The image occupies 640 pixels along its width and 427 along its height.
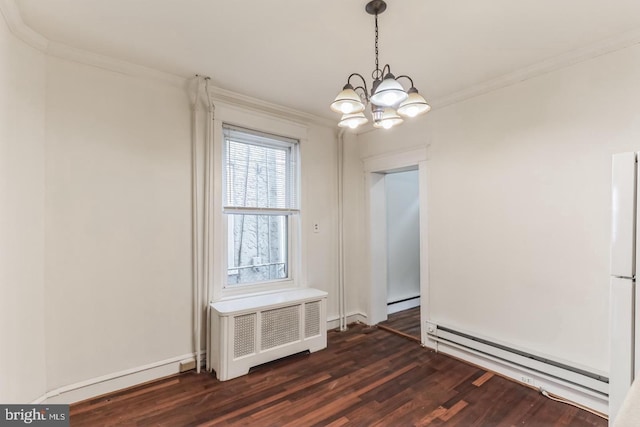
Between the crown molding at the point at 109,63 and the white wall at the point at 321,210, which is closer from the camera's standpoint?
the crown molding at the point at 109,63

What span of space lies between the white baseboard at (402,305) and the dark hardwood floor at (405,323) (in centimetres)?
8

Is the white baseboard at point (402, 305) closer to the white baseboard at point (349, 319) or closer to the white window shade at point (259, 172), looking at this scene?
the white baseboard at point (349, 319)

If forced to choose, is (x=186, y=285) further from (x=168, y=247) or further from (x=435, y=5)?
(x=435, y=5)

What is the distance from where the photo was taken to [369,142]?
156 inches

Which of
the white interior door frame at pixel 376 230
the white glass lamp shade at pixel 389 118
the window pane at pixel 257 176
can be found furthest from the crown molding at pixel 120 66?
the white glass lamp shade at pixel 389 118

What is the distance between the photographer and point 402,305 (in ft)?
15.6

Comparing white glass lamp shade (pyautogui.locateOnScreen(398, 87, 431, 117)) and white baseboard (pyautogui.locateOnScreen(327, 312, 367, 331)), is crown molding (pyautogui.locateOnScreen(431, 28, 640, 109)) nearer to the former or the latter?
white glass lamp shade (pyautogui.locateOnScreen(398, 87, 431, 117))

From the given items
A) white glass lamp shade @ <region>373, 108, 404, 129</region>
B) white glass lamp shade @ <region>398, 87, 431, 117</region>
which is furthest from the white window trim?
white glass lamp shade @ <region>398, 87, 431, 117</region>

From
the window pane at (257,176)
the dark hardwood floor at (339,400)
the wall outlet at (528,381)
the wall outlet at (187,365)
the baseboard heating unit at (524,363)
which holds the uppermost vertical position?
the window pane at (257,176)

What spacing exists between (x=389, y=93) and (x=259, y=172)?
2042mm

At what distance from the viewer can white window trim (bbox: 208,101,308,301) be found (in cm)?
292

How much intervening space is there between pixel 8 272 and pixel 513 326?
3671mm

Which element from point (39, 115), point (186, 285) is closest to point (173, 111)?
point (39, 115)

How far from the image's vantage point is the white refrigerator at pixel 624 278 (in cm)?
152
